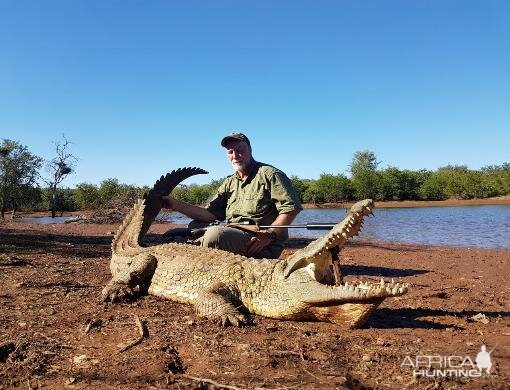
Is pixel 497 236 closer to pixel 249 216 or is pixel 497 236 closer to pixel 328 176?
pixel 249 216

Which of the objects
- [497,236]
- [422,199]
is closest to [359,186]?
[422,199]

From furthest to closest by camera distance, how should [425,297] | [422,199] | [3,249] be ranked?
[422,199] → [3,249] → [425,297]

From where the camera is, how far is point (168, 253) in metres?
4.97

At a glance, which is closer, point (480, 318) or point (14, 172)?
point (480, 318)

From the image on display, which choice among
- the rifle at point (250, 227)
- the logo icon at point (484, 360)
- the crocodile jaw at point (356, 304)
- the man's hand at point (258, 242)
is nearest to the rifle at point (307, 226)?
the rifle at point (250, 227)

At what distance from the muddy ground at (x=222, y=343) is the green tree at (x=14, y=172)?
35.4 metres

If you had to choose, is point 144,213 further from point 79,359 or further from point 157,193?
point 79,359

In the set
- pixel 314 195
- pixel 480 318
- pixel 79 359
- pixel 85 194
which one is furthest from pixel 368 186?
pixel 79 359

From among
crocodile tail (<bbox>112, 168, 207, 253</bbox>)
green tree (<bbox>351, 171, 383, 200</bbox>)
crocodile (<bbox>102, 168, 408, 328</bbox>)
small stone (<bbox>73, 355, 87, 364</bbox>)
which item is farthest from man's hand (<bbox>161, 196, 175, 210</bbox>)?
green tree (<bbox>351, 171, 383, 200</bbox>)

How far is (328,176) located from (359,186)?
456 cm

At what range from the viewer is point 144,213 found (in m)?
6.14

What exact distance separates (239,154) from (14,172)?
Result: 122ft

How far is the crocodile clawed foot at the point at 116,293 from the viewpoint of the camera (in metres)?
4.41

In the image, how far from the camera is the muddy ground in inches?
95.1
